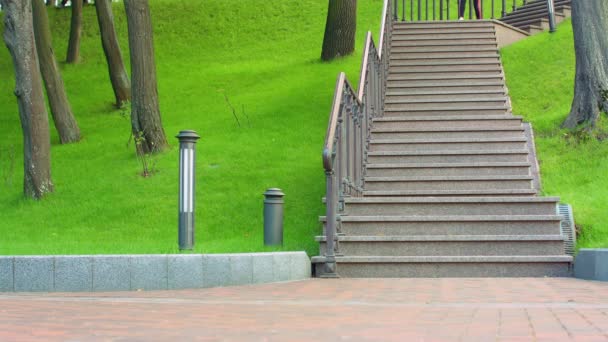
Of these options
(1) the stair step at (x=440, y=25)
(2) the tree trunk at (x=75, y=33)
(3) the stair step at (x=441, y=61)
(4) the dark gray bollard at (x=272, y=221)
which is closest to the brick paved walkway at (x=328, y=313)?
(4) the dark gray bollard at (x=272, y=221)

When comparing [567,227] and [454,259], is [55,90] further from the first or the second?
[567,227]

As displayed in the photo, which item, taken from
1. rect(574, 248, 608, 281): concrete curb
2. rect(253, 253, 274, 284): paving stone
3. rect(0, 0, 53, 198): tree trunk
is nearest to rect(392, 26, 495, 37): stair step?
rect(0, 0, 53, 198): tree trunk

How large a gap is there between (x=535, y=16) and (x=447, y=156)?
11065 millimetres

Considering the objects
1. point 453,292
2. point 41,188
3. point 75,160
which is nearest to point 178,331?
point 453,292

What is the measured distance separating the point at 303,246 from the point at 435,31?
9.28m

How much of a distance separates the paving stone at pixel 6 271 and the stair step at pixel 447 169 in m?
5.49

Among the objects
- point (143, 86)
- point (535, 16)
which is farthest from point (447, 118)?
point (535, 16)

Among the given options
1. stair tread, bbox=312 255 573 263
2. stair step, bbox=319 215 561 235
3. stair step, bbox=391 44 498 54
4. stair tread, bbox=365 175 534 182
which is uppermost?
stair step, bbox=391 44 498 54

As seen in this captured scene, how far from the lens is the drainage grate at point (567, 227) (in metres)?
10.8

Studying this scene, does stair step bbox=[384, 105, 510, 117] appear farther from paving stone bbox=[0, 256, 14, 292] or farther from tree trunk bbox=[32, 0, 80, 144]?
tree trunk bbox=[32, 0, 80, 144]

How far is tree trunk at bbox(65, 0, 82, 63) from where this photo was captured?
27.5 metres

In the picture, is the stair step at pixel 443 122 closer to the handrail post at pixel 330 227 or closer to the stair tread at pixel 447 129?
the stair tread at pixel 447 129

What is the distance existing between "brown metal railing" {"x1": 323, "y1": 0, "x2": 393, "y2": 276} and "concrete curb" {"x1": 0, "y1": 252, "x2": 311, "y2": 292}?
147 centimetres

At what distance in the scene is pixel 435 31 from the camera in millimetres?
19328
